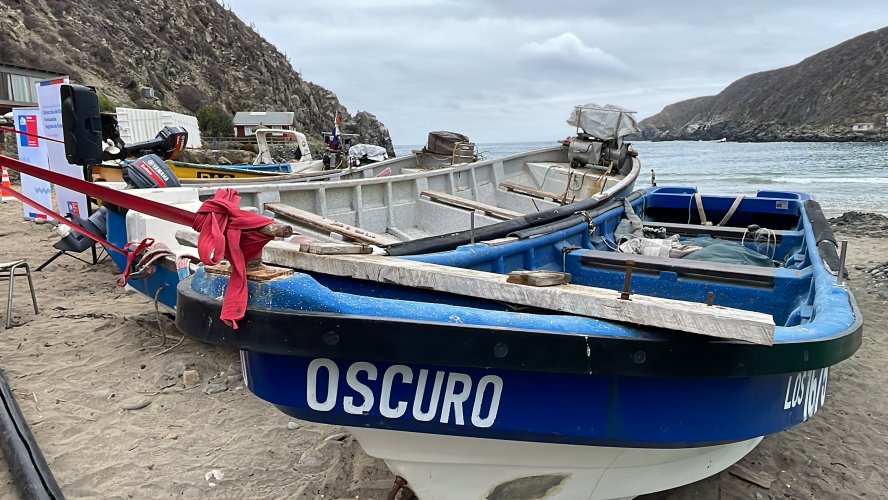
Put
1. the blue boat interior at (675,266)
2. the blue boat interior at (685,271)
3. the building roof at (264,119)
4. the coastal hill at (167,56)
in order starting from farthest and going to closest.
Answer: the building roof at (264,119) → the coastal hill at (167,56) → the blue boat interior at (675,266) → the blue boat interior at (685,271)

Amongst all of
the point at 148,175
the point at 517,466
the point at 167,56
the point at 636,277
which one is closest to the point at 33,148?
the point at 148,175

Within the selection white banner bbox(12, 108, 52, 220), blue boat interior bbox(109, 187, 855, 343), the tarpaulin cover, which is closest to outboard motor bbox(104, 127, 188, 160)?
white banner bbox(12, 108, 52, 220)

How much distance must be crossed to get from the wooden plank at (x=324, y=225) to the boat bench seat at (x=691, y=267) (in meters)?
1.79

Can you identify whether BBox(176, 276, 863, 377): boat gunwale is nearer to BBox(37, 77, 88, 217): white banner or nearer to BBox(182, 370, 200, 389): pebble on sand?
BBox(182, 370, 200, 389): pebble on sand

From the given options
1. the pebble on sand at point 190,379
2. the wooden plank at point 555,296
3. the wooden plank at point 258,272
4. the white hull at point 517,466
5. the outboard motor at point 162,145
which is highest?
the outboard motor at point 162,145

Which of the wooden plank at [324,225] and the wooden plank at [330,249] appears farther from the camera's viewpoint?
the wooden plank at [324,225]

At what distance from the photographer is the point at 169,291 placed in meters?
4.94

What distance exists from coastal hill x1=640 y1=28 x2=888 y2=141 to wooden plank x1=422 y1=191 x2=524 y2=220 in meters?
88.7

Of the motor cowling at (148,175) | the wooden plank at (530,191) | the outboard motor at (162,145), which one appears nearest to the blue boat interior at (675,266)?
the wooden plank at (530,191)

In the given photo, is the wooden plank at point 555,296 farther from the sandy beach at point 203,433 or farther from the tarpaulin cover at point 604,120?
the tarpaulin cover at point 604,120

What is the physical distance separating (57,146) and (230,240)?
7.98m

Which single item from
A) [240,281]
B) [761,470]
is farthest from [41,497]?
[761,470]

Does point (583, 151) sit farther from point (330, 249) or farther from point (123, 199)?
point (123, 199)

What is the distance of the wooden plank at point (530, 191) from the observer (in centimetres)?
797
